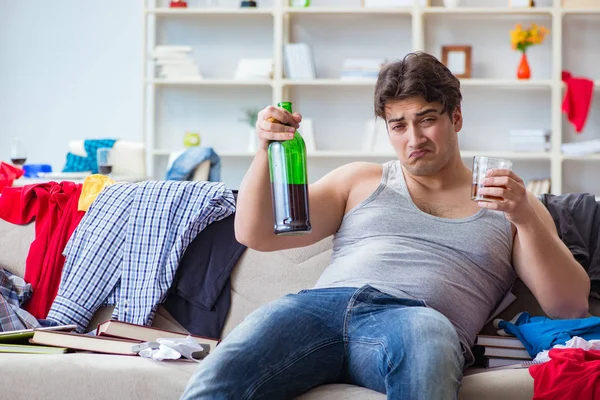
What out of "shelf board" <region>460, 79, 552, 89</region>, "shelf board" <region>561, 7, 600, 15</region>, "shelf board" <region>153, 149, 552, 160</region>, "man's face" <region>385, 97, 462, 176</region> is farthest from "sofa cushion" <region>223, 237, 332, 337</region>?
"shelf board" <region>561, 7, 600, 15</region>

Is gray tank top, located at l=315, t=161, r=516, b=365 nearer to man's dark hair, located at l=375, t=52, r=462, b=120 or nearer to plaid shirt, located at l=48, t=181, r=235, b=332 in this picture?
man's dark hair, located at l=375, t=52, r=462, b=120

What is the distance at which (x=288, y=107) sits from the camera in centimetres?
183

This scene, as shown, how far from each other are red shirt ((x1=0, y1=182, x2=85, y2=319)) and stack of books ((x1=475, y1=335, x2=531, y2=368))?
51.8 inches

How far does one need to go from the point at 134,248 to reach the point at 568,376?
1.35 m

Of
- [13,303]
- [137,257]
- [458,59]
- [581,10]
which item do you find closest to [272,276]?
[137,257]

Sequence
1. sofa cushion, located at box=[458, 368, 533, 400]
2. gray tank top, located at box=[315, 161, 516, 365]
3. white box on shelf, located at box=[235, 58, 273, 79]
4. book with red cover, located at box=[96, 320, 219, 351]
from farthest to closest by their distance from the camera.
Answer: white box on shelf, located at box=[235, 58, 273, 79], book with red cover, located at box=[96, 320, 219, 351], gray tank top, located at box=[315, 161, 516, 365], sofa cushion, located at box=[458, 368, 533, 400]

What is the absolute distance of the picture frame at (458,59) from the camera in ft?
19.1

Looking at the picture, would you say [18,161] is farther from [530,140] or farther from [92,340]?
[530,140]

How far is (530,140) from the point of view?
5.66 metres

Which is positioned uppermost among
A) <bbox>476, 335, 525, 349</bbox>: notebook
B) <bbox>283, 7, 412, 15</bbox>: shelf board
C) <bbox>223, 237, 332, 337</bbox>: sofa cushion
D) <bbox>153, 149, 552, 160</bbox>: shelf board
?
<bbox>283, 7, 412, 15</bbox>: shelf board

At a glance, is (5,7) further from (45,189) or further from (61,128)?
(45,189)

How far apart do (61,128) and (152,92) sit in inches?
30.3

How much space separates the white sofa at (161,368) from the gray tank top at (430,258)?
0.57 ft

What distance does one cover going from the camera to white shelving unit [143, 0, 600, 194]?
224 inches
